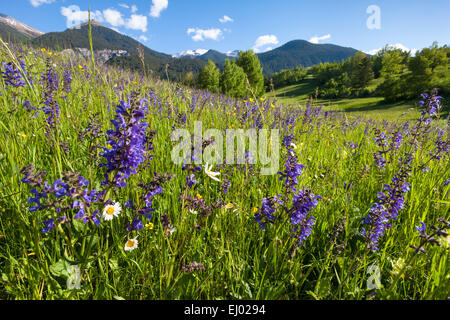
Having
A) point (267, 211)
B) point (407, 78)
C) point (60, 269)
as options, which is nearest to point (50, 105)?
point (60, 269)

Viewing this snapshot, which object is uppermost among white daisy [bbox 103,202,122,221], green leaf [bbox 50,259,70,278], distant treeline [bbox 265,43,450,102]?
distant treeline [bbox 265,43,450,102]

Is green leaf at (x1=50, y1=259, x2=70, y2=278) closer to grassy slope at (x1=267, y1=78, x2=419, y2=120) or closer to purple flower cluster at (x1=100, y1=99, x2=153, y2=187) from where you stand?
purple flower cluster at (x1=100, y1=99, x2=153, y2=187)

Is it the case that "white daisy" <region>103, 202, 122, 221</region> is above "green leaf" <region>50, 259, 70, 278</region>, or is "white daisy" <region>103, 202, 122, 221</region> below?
above

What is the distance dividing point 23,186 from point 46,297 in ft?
3.15

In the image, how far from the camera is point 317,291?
1.51m

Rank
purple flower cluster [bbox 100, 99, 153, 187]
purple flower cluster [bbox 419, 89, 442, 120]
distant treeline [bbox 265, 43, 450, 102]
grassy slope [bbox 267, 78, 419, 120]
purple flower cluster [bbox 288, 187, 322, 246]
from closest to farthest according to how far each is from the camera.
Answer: purple flower cluster [bbox 100, 99, 153, 187]
purple flower cluster [bbox 288, 187, 322, 246]
purple flower cluster [bbox 419, 89, 442, 120]
grassy slope [bbox 267, 78, 419, 120]
distant treeline [bbox 265, 43, 450, 102]

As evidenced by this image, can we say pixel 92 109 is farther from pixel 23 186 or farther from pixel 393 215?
pixel 393 215

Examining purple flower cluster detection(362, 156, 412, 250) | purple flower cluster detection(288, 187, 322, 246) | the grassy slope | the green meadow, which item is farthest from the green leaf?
the grassy slope

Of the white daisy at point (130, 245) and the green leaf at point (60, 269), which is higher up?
the white daisy at point (130, 245)

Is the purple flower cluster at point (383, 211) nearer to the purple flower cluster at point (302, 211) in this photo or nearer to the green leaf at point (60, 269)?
the purple flower cluster at point (302, 211)

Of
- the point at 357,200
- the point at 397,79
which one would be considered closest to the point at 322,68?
the point at 397,79

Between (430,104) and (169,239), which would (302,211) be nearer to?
(169,239)

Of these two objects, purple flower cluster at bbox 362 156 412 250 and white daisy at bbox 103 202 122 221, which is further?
purple flower cluster at bbox 362 156 412 250

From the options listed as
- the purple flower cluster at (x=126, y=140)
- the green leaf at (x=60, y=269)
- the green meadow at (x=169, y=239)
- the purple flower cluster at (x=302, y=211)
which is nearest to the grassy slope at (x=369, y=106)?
the green meadow at (x=169, y=239)
